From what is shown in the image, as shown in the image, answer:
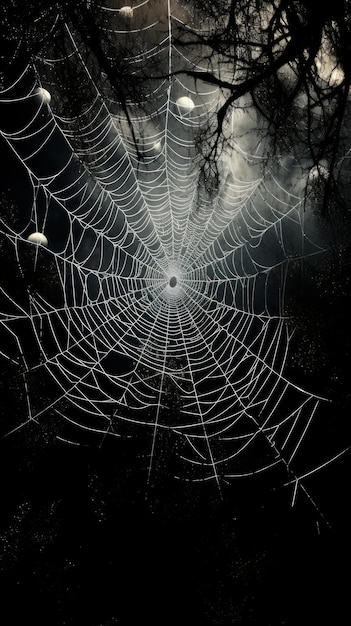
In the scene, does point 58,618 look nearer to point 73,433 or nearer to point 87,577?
point 87,577

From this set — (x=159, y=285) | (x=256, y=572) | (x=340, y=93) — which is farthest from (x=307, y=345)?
(x=340, y=93)

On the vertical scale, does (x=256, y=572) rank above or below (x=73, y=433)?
below

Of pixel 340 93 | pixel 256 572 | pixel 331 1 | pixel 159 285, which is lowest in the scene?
pixel 256 572

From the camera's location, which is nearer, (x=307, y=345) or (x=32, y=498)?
(x=32, y=498)

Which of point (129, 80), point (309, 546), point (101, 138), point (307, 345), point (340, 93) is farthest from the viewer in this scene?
point (307, 345)

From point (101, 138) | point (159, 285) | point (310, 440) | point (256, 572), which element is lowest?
point (256, 572)

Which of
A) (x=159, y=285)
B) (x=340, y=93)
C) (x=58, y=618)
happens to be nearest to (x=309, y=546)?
(x=58, y=618)

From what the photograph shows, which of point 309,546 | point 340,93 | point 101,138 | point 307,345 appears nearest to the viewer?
point 340,93

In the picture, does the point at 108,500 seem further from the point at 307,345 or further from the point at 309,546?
the point at 307,345

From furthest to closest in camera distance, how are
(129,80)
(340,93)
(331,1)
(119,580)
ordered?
(119,580) → (129,80) → (340,93) → (331,1)
